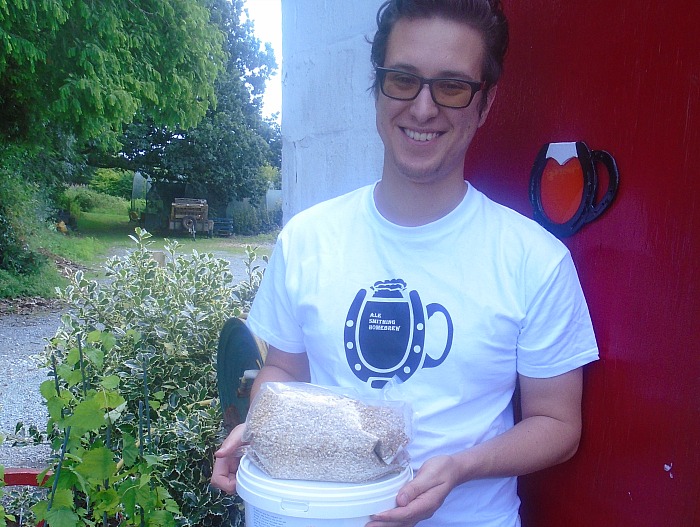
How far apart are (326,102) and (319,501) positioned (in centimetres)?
192

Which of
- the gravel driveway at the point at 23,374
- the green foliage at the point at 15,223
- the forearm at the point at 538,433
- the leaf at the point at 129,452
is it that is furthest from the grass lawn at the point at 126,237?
the forearm at the point at 538,433

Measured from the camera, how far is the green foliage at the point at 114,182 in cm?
2744

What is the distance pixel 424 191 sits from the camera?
133 centimetres

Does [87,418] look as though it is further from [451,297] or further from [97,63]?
[97,63]

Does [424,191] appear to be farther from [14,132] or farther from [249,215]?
[249,215]

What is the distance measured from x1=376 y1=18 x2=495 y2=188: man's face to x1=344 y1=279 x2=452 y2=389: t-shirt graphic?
10.0 inches

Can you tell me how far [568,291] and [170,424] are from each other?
190cm

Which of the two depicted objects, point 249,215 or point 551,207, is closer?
point 551,207

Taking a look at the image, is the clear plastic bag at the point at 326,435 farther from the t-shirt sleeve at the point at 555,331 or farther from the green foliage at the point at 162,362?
the green foliage at the point at 162,362

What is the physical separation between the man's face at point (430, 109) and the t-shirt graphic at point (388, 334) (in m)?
0.25

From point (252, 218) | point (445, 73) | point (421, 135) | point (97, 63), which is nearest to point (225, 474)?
point (421, 135)

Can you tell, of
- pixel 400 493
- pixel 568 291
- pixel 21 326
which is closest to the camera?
pixel 400 493

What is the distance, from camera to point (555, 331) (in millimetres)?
1191

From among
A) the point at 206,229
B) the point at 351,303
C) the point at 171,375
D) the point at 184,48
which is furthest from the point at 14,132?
the point at 206,229
